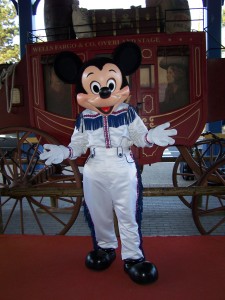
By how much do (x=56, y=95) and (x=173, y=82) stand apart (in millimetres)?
1022

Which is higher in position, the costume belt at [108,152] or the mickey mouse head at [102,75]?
the mickey mouse head at [102,75]

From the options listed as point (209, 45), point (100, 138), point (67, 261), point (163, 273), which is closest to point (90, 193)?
point (100, 138)

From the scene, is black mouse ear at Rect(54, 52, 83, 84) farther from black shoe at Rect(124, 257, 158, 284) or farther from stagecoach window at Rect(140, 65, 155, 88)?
stagecoach window at Rect(140, 65, 155, 88)

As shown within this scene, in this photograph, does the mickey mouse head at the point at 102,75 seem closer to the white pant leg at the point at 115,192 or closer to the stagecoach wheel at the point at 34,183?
the white pant leg at the point at 115,192

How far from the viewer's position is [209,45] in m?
5.81

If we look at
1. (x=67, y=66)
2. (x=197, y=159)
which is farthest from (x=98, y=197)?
(x=197, y=159)

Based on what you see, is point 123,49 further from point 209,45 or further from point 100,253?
point 209,45

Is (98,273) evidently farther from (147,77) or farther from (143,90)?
(147,77)

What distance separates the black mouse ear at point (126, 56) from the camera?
66.2 inches

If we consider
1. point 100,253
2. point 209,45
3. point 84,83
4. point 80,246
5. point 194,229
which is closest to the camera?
point 84,83

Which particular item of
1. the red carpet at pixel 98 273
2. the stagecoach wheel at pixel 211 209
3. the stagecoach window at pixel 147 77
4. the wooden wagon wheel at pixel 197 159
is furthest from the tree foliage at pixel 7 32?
the red carpet at pixel 98 273

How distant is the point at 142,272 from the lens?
158 cm

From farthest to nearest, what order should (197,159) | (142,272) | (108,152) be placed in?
(197,159)
(108,152)
(142,272)

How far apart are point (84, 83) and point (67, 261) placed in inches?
38.2
